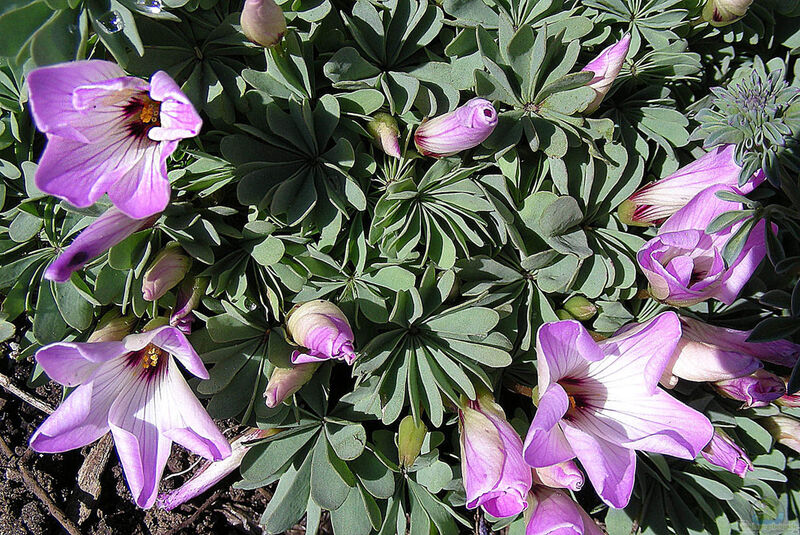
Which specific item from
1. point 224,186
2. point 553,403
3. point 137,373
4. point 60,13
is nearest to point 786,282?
point 553,403

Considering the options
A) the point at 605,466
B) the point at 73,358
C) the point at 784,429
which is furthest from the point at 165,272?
the point at 784,429

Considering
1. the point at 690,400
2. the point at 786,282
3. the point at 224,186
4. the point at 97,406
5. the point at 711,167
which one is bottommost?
the point at 690,400

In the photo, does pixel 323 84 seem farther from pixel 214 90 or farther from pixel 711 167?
pixel 711 167

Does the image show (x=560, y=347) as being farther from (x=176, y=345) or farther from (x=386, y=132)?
(x=176, y=345)

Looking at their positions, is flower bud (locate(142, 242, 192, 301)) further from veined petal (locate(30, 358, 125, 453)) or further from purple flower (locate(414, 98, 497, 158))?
purple flower (locate(414, 98, 497, 158))

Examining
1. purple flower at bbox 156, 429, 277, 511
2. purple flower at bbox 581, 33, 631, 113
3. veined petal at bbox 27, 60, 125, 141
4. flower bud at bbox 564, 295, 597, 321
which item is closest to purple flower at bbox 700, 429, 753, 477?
flower bud at bbox 564, 295, 597, 321

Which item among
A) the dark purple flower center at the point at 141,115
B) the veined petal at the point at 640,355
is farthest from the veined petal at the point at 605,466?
the dark purple flower center at the point at 141,115

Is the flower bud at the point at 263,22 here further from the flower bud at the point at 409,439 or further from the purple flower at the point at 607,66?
the flower bud at the point at 409,439
